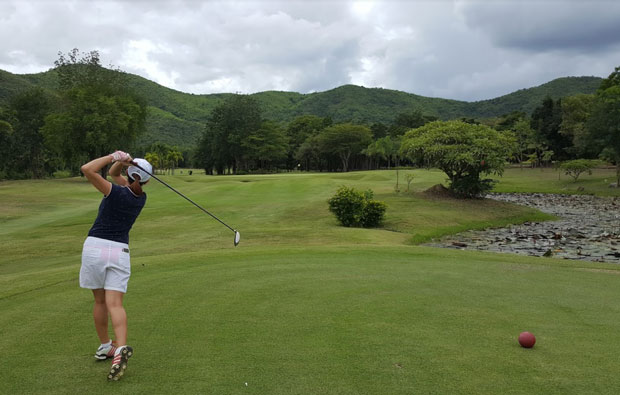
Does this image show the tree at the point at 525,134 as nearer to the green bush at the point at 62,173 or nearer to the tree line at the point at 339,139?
the tree line at the point at 339,139

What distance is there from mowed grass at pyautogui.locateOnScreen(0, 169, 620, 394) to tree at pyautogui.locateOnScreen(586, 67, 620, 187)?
162ft

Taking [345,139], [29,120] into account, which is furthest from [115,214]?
[345,139]

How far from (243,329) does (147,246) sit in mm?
12818

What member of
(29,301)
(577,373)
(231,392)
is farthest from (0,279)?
(577,373)

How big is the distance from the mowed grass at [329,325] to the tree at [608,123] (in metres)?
49.4

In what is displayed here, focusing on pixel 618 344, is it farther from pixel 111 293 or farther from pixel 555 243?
pixel 555 243

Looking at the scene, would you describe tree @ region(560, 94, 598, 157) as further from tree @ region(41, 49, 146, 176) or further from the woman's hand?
the woman's hand

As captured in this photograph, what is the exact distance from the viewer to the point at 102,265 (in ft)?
17.3

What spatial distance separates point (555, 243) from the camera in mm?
22047

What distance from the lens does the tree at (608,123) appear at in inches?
2079

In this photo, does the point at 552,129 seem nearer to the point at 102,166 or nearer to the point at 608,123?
the point at 608,123

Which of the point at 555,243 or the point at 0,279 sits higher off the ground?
the point at 0,279

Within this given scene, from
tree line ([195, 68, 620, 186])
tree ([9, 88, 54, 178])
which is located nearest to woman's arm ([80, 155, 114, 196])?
tree line ([195, 68, 620, 186])

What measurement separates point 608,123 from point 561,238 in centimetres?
3982
